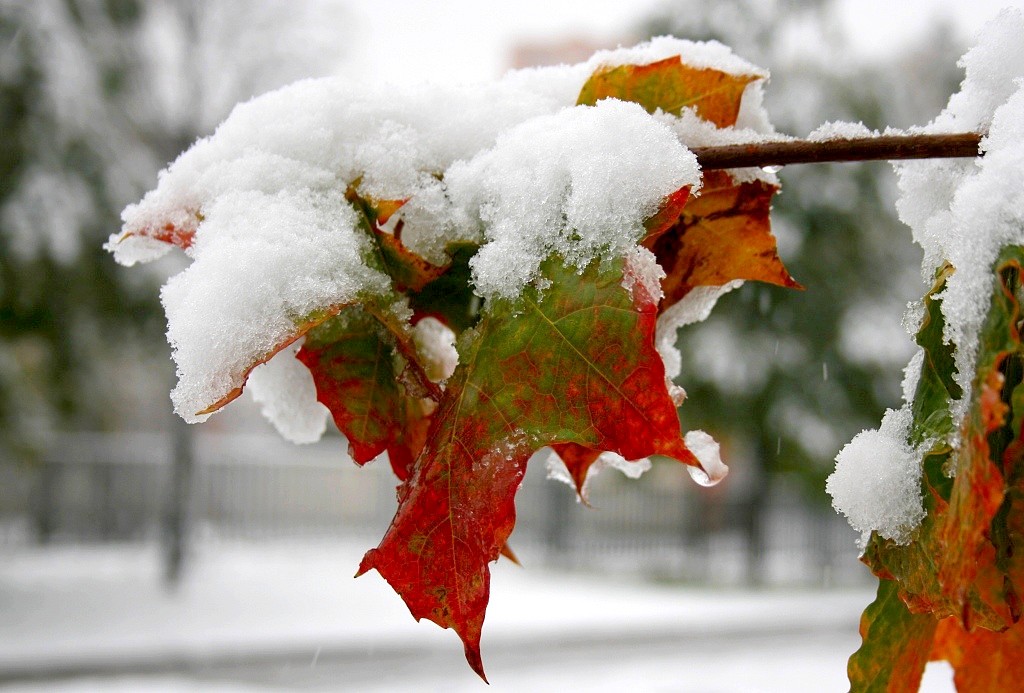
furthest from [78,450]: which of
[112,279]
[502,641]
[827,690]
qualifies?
[827,690]

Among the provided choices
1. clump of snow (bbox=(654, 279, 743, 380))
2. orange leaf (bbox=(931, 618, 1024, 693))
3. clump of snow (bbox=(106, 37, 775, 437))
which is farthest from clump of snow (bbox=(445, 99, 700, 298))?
orange leaf (bbox=(931, 618, 1024, 693))

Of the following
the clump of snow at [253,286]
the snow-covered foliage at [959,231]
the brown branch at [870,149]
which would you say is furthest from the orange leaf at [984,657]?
the clump of snow at [253,286]

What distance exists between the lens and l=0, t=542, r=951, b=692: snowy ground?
4879 mm

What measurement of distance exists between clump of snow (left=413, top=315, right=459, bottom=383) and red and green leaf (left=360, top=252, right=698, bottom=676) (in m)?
0.09

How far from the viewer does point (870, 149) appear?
388mm

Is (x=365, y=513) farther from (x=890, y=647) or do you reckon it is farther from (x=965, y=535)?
(x=965, y=535)

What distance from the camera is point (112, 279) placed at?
6348mm

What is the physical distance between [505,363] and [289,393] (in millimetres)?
170

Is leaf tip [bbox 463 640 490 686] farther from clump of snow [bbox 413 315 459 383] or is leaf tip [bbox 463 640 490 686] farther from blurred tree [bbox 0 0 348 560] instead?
blurred tree [bbox 0 0 348 560]

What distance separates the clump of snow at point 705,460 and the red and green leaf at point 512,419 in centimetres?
4

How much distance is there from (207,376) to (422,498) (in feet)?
0.31

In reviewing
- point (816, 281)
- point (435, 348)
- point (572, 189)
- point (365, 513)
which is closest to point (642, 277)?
point (572, 189)

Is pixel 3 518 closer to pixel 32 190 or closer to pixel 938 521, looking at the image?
pixel 32 190

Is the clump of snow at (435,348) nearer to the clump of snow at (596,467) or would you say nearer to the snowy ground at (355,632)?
the clump of snow at (596,467)
